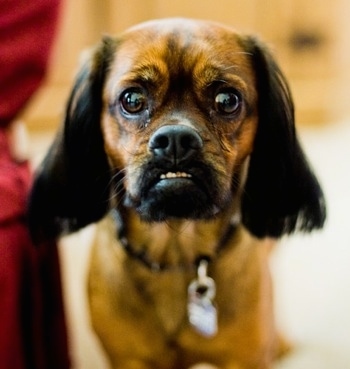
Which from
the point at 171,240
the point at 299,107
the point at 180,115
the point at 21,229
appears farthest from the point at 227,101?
the point at 299,107

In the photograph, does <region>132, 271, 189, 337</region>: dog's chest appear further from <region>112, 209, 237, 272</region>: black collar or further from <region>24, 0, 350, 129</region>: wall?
<region>24, 0, 350, 129</region>: wall

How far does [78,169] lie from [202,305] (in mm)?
292

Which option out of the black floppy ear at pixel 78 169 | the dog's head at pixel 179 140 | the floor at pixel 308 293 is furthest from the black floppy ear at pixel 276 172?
the floor at pixel 308 293

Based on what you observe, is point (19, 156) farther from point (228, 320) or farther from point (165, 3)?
point (165, 3)

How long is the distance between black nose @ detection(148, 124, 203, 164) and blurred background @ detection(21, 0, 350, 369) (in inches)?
31.2

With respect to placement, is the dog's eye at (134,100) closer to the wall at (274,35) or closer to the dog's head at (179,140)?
the dog's head at (179,140)

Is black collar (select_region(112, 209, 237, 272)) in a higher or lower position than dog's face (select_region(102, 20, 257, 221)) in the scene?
lower

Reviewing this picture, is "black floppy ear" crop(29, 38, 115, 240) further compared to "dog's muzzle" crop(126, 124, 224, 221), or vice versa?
"black floppy ear" crop(29, 38, 115, 240)

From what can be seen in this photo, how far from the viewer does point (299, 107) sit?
110 inches

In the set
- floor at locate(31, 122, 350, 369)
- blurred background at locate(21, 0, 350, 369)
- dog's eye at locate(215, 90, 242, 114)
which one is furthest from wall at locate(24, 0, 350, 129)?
dog's eye at locate(215, 90, 242, 114)

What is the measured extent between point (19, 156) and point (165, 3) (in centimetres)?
148

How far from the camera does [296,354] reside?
1653 millimetres

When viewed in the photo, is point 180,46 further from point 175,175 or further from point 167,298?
point 167,298

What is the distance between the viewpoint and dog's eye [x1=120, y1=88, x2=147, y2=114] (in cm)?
112
